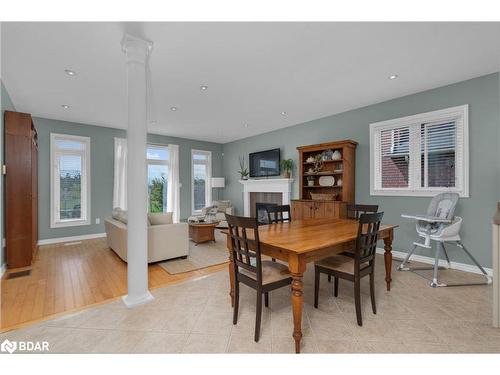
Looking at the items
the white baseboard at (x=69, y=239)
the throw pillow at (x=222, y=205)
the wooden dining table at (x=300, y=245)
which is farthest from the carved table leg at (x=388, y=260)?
the white baseboard at (x=69, y=239)

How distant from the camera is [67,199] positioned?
500 cm

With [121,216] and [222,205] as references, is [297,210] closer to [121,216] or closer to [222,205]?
[222,205]

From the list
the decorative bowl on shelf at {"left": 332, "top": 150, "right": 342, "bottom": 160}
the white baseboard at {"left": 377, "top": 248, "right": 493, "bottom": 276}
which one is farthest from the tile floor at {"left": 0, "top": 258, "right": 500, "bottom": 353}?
the decorative bowl on shelf at {"left": 332, "top": 150, "right": 342, "bottom": 160}

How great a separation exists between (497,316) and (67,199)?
22.6ft

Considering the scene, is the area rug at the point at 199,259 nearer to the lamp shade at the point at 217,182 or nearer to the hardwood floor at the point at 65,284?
the hardwood floor at the point at 65,284

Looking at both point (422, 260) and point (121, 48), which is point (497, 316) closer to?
point (422, 260)

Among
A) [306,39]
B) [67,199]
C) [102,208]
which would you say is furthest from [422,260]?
[67,199]

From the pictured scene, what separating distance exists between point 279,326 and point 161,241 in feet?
7.26

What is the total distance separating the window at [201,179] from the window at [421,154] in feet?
15.6

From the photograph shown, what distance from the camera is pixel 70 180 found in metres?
5.04

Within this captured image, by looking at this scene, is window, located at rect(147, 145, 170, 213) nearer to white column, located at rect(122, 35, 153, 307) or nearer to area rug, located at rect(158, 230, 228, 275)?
area rug, located at rect(158, 230, 228, 275)

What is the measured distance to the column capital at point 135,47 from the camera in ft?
Answer: 7.06

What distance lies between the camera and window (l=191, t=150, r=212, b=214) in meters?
6.93

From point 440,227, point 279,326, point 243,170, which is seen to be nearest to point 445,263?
point 440,227
